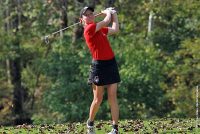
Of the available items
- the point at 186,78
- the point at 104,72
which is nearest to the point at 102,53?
the point at 104,72

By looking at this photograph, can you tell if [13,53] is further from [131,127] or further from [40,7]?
[131,127]

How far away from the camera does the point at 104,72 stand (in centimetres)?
962

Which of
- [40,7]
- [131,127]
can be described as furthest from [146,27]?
[131,127]

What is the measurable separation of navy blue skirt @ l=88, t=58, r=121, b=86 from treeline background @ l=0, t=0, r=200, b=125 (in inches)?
579

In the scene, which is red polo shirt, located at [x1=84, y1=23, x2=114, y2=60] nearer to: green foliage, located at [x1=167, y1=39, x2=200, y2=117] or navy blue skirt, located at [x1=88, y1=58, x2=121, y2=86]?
navy blue skirt, located at [x1=88, y1=58, x2=121, y2=86]

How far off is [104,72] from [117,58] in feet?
50.7

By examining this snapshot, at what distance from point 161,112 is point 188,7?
499cm

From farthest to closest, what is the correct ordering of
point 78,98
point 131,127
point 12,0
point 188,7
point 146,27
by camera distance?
point 146,27
point 12,0
point 188,7
point 78,98
point 131,127

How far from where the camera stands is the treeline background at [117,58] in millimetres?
25094

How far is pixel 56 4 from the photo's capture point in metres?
28.8

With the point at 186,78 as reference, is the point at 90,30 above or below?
above

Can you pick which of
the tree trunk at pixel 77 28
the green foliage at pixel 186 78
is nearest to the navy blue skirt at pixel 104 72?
the green foliage at pixel 186 78

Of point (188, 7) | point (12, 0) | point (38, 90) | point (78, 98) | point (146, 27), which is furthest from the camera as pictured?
point (38, 90)

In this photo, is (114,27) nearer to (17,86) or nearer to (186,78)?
(186,78)
